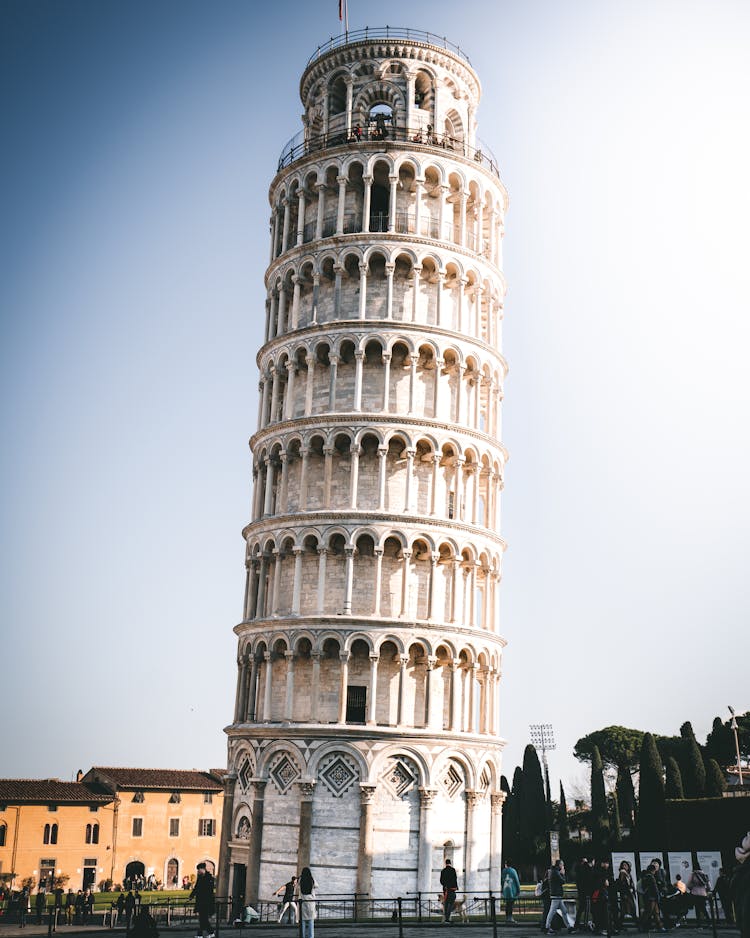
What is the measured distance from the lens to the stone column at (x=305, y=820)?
3742 cm

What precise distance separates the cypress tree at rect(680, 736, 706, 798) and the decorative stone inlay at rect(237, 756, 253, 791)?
3523cm

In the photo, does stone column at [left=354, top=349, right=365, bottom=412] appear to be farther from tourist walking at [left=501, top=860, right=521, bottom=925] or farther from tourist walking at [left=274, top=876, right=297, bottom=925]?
tourist walking at [left=501, top=860, right=521, bottom=925]

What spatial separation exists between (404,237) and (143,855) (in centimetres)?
5638

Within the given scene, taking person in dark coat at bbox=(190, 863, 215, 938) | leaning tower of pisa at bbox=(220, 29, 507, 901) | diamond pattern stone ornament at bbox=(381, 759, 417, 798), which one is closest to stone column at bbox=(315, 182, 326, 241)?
leaning tower of pisa at bbox=(220, 29, 507, 901)

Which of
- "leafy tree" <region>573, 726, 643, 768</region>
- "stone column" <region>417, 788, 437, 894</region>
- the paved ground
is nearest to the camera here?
the paved ground

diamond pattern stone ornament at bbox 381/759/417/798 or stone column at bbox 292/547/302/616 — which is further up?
stone column at bbox 292/547/302/616

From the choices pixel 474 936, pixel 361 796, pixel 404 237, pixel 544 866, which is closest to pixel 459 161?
pixel 404 237

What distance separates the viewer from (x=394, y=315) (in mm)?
43469

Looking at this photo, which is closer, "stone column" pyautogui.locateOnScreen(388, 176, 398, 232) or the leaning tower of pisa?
the leaning tower of pisa

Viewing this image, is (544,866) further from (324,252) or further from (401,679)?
(324,252)

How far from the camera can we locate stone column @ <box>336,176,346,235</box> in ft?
146

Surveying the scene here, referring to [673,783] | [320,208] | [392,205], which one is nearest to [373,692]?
[392,205]

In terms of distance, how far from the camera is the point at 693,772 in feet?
218

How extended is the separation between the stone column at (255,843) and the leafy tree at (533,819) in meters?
48.1
